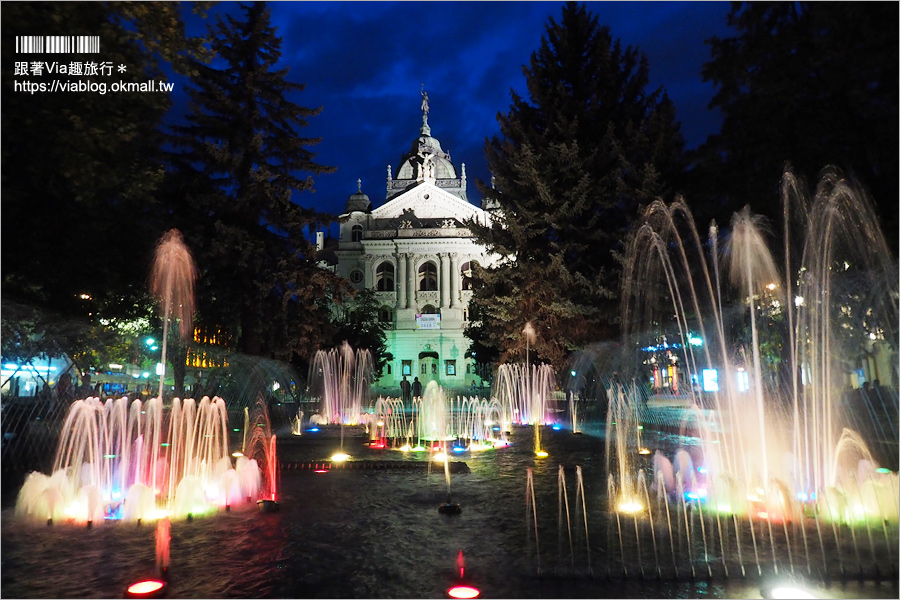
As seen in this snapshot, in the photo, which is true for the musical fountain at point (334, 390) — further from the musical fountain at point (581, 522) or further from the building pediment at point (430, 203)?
the building pediment at point (430, 203)

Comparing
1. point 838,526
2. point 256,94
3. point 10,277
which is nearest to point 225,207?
point 256,94

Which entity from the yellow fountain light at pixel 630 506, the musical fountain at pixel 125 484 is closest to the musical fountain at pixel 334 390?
the musical fountain at pixel 125 484

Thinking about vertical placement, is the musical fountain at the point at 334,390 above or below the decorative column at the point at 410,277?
below

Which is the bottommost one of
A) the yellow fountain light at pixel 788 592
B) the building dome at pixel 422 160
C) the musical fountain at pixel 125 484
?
the yellow fountain light at pixel 788 592

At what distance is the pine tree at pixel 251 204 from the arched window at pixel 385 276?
3667 centimetres

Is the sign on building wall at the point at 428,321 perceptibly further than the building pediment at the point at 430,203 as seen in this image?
No

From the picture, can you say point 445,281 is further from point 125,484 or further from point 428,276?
point 125,484

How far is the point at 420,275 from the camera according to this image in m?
60.0

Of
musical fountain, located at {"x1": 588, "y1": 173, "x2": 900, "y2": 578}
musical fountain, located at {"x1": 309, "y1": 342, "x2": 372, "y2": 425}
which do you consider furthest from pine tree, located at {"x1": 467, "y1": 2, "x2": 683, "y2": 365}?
musical fountain, located at {"x1": 309, "y1": 342, "x2": 372, "y2": 425}

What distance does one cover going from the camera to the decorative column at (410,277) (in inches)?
2322

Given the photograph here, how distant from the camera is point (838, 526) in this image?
6.59m

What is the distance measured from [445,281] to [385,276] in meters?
5.95

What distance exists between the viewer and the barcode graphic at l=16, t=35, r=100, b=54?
8320 millimetres

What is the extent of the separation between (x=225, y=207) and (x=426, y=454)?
1243 centimetres
